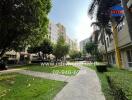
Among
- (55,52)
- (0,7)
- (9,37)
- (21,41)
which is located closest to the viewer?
(0,7)

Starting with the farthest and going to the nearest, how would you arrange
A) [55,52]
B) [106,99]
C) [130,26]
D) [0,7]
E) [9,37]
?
[55,52] → [9,37] → [0,7] → [106,99] → [130,26]

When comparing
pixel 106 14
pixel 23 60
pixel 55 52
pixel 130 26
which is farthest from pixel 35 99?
pixel 23 60

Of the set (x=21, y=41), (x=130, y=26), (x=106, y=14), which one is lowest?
(x=130, y=26)

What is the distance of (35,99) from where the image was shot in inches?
402

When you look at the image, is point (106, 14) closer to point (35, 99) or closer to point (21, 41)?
point (21, 41)

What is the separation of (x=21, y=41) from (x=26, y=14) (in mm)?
4415

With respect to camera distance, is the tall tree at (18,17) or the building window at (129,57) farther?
the building window at (129,57)

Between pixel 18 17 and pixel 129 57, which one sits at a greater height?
pixel 18 17

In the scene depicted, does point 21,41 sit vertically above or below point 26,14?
below

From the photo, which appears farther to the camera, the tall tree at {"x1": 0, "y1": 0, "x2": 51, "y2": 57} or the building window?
the building window

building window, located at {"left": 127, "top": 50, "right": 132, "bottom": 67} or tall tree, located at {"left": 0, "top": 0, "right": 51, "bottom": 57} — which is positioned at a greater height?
tall tree, located at {"left": 0, "top": 0, "right": 51, "bottom": 57}

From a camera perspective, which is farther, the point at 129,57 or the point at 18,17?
the point at 129,57

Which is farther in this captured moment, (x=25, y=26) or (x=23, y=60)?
(x=23, y=60)

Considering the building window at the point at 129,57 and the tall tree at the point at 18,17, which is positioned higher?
the tall tree at the point at 18,17
